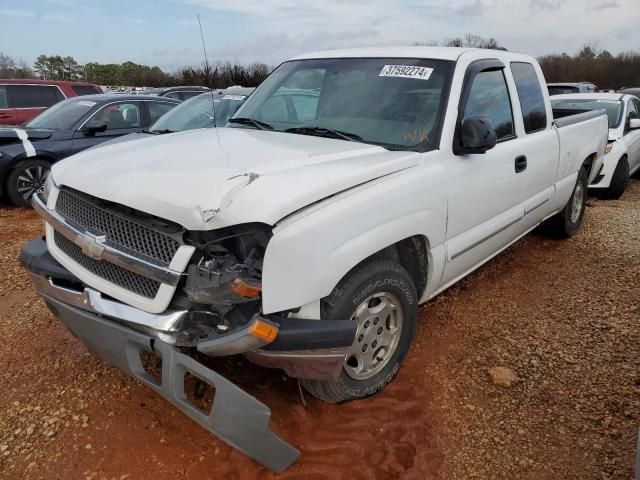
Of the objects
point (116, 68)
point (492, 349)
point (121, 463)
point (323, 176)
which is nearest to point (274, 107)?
point (323, 176)

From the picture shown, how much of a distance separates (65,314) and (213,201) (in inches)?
44.2

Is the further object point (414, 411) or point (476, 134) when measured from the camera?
point (476, 134)

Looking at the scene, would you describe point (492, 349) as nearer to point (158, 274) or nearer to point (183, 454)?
point (183, 454)

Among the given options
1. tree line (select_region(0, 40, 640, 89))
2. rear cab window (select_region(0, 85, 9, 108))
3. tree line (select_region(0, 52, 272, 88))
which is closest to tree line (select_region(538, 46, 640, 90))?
tree line (select_region(0, 40, 640, 89))

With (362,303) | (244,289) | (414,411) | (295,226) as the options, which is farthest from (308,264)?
(414,411)

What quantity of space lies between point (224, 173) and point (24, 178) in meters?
6.27

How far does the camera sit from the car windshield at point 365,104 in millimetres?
3314

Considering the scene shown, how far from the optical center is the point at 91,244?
2.56 meters

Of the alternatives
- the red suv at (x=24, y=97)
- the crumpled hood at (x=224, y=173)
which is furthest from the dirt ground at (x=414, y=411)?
the red suv at (x=24, y=97)

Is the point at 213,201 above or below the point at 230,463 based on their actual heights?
above

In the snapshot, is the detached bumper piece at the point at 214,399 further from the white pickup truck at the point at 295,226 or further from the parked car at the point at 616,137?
the parked car at the point at 616,137

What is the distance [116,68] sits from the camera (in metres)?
45.5

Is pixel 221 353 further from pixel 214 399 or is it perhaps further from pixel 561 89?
pixel 561 89

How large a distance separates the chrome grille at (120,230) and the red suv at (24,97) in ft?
32.9
